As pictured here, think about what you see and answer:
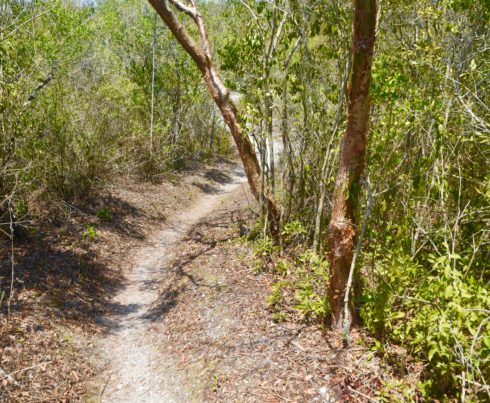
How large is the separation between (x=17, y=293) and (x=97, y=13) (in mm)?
16563

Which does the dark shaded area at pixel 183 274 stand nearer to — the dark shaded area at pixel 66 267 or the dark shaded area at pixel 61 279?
the dark shaded area at pixel 66 267

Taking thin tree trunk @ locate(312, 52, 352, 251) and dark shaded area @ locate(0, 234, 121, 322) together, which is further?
dark shaded area @ locate(0, 234, 121, 322)

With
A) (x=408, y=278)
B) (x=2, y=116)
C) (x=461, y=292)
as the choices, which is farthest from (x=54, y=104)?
(x=461, y=292)

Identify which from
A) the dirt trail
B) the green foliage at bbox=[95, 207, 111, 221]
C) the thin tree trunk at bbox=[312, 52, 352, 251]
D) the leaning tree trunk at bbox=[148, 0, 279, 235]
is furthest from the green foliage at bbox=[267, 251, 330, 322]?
the green foliage at bbox=[95, 207, 111, 221]

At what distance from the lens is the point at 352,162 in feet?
13.1

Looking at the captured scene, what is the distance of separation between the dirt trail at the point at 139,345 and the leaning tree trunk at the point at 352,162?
235 cm

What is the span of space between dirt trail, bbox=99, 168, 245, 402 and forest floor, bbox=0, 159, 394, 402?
0.7 inches

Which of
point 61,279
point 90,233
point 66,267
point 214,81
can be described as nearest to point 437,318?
point 214,81

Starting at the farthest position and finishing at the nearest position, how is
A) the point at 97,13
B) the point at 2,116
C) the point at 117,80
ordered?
the point at 97,13 → the point at 117,80 → the point at 2,116

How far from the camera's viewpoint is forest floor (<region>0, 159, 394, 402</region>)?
4.42 metres

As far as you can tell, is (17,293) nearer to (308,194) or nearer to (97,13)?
(308,194)

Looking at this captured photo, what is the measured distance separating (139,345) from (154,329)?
0.38 metres

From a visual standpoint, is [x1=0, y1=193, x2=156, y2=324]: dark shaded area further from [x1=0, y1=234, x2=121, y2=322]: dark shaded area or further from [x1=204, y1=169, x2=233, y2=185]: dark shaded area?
Result: [x1=204, y1=169, x2=233, y2=185]: dark shaded area

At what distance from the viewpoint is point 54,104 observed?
8.52 metres
